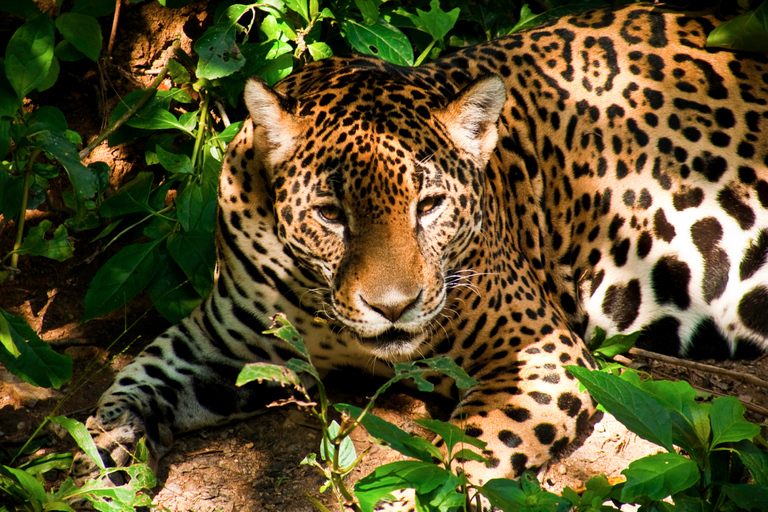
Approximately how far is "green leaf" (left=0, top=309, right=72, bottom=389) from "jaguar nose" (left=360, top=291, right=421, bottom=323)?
5.12 feet

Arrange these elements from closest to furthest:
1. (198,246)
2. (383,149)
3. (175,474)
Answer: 1. (383,149)
2. (175,474)
3. (198,246)

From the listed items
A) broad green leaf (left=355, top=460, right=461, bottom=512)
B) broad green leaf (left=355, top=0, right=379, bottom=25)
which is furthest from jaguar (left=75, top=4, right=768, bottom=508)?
broad green leaf (left=355, top=460, right=461, bottom=512)

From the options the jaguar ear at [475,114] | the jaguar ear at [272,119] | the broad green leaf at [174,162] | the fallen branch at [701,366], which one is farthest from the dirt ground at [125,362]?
the jaguar ear at [475,114]

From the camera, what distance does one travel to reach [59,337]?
5.12 meters

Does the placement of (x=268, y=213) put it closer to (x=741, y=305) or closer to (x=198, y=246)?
(x=198, y=246)

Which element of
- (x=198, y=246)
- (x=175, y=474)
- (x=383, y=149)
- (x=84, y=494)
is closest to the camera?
(x=84, y=494)

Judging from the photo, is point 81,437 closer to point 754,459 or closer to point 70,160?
point 70,160

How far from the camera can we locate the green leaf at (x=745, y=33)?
4848mm

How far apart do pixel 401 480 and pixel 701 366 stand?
7.92 ft

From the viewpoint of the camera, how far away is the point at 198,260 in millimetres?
4895

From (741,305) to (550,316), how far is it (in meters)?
1.33

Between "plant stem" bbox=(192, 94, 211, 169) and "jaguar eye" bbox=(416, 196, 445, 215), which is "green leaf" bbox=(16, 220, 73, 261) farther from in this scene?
"jaguar eye" bbox=(416, 196, 445, 215)

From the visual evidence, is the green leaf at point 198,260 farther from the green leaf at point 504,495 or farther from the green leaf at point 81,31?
the green leaf at point 504,495

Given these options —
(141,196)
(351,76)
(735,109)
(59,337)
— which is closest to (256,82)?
(351,76)
